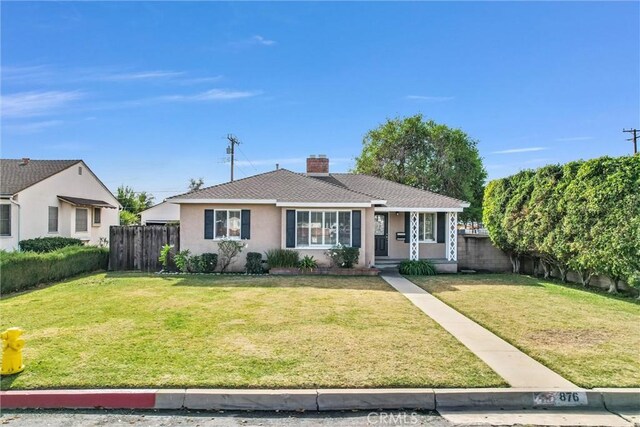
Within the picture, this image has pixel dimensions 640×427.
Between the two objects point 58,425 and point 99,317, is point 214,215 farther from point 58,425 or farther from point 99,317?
point 58,425

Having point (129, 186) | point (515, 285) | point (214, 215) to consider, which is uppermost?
point (129, 186)

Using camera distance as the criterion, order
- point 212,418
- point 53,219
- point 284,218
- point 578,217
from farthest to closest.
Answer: point 53,219 → point 284,218 → point 578,217 → point 212,418

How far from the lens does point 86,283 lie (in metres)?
12.1

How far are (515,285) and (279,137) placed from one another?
66.4ft

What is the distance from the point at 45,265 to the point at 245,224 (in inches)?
267

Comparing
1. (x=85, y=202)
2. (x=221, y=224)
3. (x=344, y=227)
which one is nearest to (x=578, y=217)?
(x=344, y=227)

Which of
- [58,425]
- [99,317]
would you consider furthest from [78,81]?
[58,425]

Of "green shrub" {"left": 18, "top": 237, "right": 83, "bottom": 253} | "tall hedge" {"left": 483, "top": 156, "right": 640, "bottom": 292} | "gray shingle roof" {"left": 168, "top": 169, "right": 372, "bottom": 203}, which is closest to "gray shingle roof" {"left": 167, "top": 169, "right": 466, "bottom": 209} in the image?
"gray shingle roof" {"left": 168, "top": 169, "right": 372, "bottom": 203}

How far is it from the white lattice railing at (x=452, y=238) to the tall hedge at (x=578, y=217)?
1.73 m

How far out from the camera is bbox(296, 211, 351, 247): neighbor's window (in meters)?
15.2

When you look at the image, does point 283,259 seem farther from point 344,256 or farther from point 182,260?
point 182,260

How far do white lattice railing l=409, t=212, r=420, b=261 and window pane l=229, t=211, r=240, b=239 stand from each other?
24.6 ft

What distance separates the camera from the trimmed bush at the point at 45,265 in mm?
10758

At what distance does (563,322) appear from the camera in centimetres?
750
